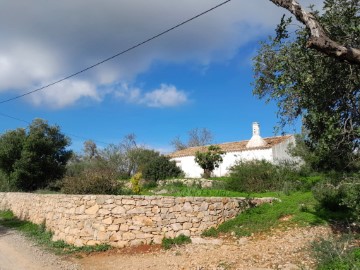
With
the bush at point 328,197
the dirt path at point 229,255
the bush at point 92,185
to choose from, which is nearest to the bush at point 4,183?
the bush at point 92,185

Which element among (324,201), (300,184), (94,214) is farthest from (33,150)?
(324,201)

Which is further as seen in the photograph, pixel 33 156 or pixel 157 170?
pixel 157 170

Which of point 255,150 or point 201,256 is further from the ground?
point 255,150

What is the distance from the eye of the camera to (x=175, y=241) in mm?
10266

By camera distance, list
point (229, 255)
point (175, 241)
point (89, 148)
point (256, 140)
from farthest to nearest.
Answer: point (89, 148), point (256, 140), point (175, 241), point (229, 255)

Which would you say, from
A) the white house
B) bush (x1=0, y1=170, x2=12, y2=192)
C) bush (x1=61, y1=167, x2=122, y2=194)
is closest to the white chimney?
the white house

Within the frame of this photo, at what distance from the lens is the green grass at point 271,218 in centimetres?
1051

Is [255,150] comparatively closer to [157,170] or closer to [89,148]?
[157,170]

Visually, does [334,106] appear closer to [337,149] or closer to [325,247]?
[337,149]

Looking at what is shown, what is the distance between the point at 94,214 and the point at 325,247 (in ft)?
21.7

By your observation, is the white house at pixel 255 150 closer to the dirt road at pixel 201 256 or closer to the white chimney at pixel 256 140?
the white chimney at pixel 256 140

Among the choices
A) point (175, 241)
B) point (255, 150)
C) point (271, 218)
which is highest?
point (255, 150)

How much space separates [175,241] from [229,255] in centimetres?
219

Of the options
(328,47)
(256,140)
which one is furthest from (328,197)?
(256,140)
